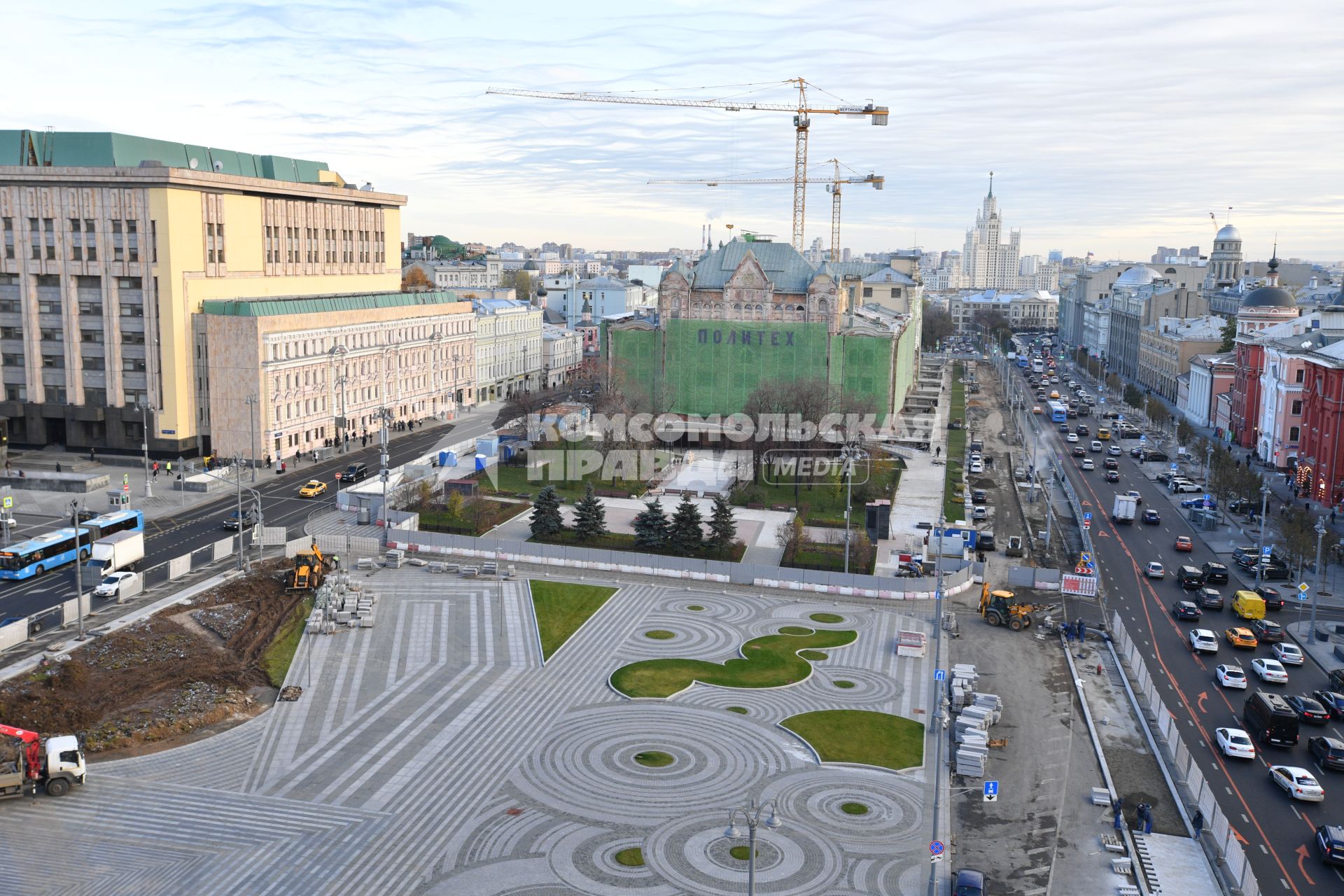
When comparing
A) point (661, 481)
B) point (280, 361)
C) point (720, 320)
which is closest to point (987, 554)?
point (661, 481)

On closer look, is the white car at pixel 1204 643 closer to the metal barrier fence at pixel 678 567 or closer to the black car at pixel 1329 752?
the black car at pixel 1329 752

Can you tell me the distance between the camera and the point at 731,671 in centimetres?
4722

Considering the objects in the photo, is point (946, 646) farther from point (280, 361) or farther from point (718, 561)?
point (280, 361)

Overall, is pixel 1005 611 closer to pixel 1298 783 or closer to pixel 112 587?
pixel 1298 783

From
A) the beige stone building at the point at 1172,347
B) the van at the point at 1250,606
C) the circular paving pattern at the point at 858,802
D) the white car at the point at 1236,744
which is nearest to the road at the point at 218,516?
the circular paving pattern at the point at 858,802

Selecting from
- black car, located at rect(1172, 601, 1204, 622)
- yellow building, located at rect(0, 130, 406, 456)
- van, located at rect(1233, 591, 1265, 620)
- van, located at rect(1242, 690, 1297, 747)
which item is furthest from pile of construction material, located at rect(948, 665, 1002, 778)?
yellow building, located at rect(0, 130, 406, 456)

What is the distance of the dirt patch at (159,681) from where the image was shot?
39125 mm

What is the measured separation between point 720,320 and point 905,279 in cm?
5756

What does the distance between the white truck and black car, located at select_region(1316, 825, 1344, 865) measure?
53404 mm

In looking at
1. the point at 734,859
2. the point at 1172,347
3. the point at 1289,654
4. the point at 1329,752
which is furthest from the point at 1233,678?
the point at 1172,347

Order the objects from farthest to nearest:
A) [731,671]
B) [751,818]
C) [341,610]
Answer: [341,610]
[731,671]
[751,818]

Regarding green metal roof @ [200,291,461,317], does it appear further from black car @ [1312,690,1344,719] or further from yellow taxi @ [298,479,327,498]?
black car @ [1312,690,1344,719]

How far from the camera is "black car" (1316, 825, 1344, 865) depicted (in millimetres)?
32031

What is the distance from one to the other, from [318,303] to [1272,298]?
319 feet
